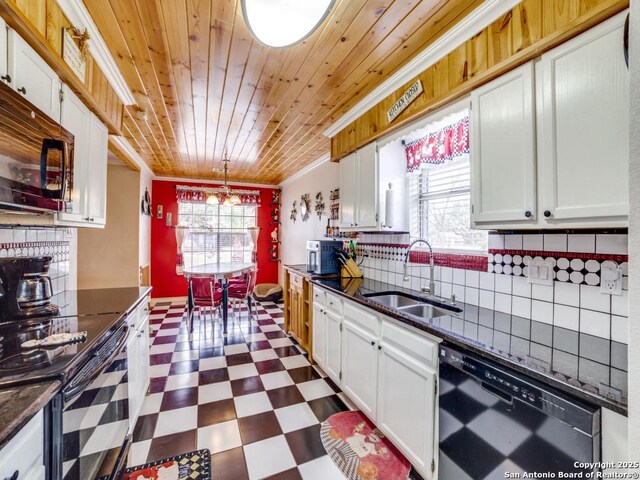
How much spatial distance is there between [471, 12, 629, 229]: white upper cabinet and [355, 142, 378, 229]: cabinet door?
3.19 feet

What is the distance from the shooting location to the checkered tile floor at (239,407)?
1.63 m

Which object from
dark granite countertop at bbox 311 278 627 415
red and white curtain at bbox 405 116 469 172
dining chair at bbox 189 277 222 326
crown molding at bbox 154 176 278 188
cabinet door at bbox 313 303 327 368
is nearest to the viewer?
dark granite countertop at bbox 311 278 627 415

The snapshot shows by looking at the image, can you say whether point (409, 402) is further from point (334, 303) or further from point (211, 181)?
point (211, 181)

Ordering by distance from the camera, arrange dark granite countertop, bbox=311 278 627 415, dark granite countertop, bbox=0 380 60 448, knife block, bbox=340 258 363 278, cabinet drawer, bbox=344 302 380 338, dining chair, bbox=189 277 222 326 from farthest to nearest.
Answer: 1. dining chair, bbox=189 277 222 326
2. knife block, bbox=340 258 363 278
3. cabinet drawer, bbox=344 302 380 338
4. dark granite countertop, bbox=311 278 627 415
5. dark granite countertop, bbox=0 380 60 448

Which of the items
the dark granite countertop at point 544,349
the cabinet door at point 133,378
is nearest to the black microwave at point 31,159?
the cabinet door at point 133,378

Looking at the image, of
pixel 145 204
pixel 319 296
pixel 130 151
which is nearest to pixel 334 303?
pixel 319 296

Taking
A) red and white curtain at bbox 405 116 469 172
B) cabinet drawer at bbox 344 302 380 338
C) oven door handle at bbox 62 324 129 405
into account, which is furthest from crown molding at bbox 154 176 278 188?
oven door handle at bbox 62 324 129 405

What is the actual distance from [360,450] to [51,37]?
2.74 metres

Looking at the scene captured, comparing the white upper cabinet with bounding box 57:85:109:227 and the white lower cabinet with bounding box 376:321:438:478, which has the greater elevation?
the white upper cabinet with bounding box 57:85:109:227

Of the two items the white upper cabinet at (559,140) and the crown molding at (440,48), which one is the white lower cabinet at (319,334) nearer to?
the white upper cabinet at (559,140)

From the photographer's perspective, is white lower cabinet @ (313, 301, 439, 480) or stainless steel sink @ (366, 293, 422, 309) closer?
white lower cabinet @ (313, 301, 439, 480)

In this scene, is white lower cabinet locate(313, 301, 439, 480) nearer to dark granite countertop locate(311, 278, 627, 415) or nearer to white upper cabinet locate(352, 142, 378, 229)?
dark granite countertop locate(311, 278, 627, 415)

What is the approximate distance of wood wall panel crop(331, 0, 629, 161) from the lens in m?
1.07

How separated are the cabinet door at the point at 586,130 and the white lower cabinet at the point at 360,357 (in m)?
1.16
